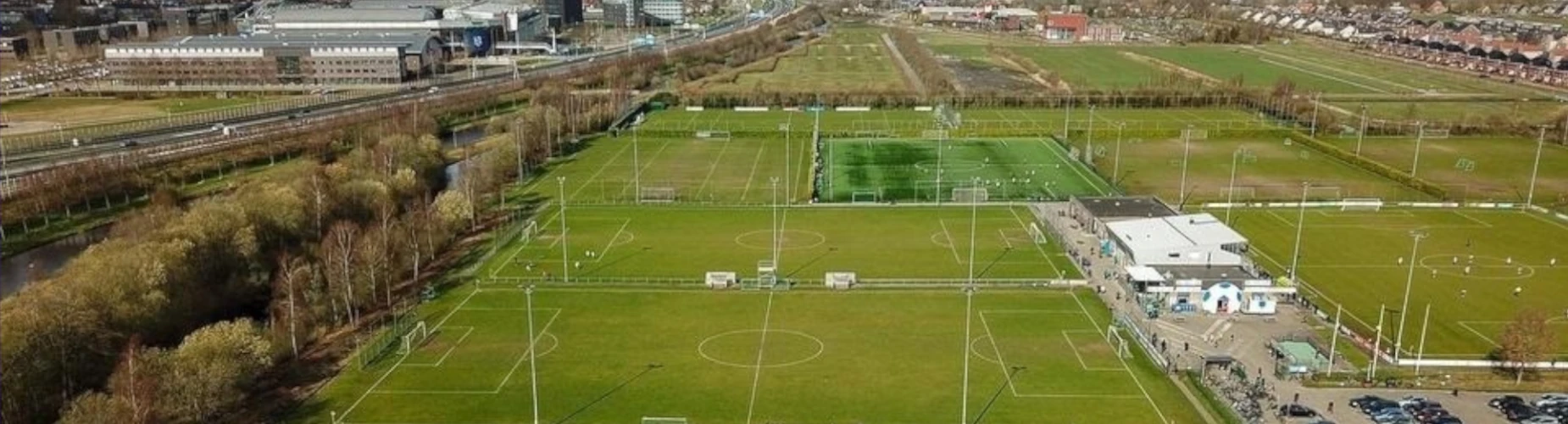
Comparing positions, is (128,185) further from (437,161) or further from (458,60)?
(458,60)

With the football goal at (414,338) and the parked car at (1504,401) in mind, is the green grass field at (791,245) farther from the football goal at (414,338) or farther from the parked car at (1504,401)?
the parked car at (1504,401)

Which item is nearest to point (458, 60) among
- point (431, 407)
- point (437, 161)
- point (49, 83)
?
point (49, 83)

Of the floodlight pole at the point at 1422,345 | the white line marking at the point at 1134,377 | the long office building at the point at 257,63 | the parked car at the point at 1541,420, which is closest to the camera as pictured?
the parked car at the point at 1541,420

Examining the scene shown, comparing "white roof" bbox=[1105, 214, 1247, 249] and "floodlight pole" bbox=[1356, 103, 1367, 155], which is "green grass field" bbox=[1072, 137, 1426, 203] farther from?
"white roof" bbox=[1105, 214, 1247, 249]

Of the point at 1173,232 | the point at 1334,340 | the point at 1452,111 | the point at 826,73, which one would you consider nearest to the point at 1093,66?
the point at 826,73

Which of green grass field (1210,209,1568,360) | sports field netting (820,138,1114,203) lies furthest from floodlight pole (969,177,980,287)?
green grass field (1210,209,1568,360)

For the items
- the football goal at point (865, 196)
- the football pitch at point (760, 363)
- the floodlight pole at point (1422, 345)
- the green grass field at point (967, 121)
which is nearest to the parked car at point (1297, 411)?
the football pitch at point (760, 363)
